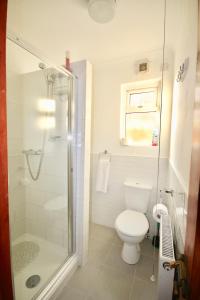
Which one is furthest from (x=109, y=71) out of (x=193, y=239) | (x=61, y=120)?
(x=193, y=239)

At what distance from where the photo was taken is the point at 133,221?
66.2 inches

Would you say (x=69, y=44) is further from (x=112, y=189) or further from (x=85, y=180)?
(x=112, y=189)

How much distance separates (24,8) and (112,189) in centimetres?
227

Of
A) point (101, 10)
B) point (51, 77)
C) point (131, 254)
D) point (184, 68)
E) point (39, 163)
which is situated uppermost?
point (101, 10)

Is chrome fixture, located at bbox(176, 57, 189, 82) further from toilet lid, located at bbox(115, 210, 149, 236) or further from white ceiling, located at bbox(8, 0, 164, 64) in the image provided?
toilet lid, located at bbox(115, 210, 149, 236)

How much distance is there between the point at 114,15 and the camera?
4.36 feet

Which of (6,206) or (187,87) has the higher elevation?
(187,87)

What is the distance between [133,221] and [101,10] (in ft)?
6.82

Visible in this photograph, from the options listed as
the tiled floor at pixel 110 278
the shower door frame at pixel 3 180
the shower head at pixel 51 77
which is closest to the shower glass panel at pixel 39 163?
the shower head at pixel 51 77

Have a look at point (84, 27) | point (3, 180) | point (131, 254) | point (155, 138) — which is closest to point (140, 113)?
point (155, 138)

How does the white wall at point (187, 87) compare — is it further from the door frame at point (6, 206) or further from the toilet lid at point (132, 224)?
the toilet lid at point (132, 224)

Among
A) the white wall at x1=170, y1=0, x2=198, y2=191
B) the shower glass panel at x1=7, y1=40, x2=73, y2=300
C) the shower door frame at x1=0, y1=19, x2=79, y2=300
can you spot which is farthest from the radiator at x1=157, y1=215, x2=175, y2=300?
the shower glass panel at x1=7, y1=40, x2=73, y2=300

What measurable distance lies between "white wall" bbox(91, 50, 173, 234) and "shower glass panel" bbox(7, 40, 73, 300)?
718mm

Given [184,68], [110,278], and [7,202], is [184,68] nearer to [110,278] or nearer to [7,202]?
[7,202]
